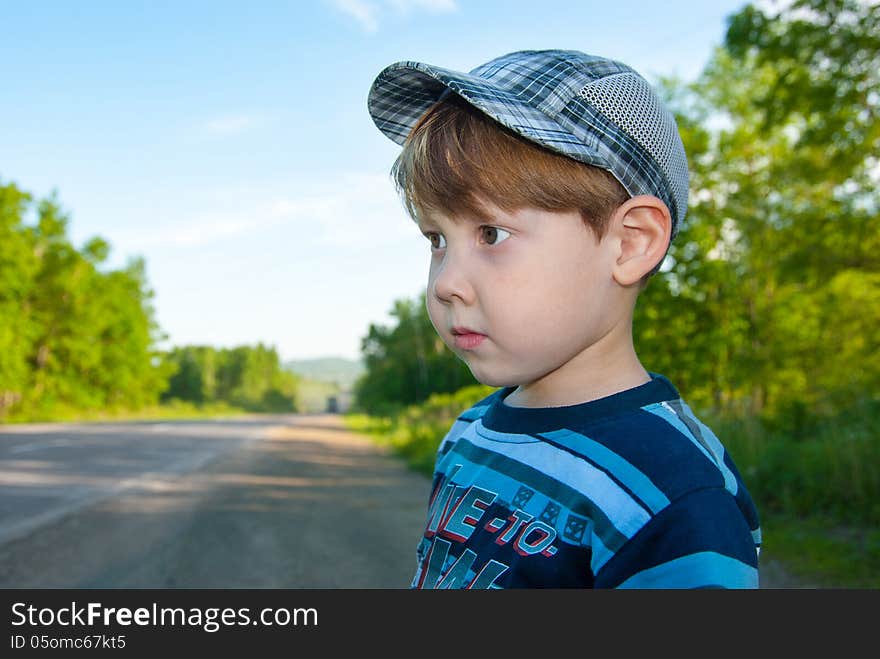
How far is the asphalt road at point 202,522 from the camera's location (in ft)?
16.6

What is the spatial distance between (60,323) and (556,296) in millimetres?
45716

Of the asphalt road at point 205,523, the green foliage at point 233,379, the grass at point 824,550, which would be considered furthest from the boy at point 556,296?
the green foliage at point 233,379

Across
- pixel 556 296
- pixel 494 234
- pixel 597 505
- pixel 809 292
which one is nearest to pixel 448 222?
pixel 494 234

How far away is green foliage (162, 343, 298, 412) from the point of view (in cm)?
9212

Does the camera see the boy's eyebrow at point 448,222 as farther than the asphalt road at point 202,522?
No

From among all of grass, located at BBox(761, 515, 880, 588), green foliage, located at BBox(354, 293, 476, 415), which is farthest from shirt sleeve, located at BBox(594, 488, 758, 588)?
green foliage, located at BBox(354, 293, 476, 415)

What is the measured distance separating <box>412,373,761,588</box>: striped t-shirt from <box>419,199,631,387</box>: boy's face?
10cm

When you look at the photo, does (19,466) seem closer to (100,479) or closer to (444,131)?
(100,479)

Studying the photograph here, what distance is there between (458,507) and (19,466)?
12.1 meters

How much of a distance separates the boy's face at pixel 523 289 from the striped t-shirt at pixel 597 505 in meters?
0.10

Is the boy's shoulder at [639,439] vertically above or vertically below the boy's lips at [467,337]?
below

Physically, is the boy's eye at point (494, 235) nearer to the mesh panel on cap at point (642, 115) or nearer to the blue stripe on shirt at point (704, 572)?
the mesh panel on cap at point (642, 115)
